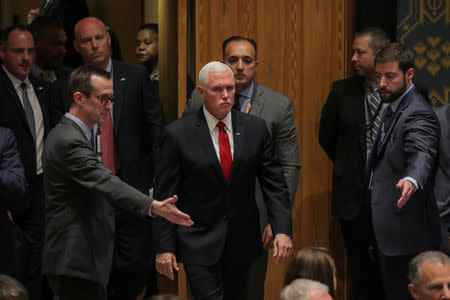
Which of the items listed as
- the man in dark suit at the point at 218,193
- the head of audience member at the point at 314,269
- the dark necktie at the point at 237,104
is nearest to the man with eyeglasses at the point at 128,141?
the dark necktie at the point at 237,104

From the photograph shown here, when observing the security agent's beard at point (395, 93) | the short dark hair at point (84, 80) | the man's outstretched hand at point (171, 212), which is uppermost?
the short dark hair at point (84, 80)

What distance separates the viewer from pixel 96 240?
155 inches

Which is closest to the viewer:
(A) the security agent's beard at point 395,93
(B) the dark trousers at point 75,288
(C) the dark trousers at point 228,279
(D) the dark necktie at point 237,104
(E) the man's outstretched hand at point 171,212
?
(E) the man's outstretched hand at point 171,212

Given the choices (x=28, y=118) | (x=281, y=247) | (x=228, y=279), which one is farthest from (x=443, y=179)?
(x=28, y=118)

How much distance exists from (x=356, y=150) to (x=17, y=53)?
208 centimetres

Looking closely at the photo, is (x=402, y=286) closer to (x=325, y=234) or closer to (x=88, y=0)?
(x=325, y=234)

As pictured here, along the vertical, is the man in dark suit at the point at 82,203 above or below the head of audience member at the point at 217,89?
below

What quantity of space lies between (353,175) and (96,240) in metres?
1.92

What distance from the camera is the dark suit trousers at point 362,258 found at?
204 inches

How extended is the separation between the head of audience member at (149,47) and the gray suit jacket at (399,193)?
1.94m

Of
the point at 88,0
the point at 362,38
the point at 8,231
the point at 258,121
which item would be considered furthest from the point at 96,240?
the point at 88,0

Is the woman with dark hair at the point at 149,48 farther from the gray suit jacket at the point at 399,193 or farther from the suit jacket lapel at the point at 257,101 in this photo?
the gray suit jacket at the point at 399,193

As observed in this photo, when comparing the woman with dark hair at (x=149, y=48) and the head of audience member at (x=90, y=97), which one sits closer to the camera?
the head of audience member at (x=90, y=97)

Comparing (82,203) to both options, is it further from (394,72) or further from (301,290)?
(394,72)
